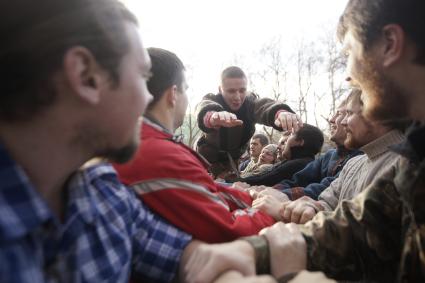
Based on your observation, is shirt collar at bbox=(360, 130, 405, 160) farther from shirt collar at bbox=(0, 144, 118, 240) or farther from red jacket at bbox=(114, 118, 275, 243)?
shirt collar at bbox=(0, 144, 118, 240)

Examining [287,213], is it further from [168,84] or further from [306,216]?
[168,84]

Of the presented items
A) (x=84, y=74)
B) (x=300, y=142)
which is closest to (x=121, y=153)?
(x=84, y=74)

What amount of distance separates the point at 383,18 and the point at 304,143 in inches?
123

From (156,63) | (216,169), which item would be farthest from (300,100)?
(156,63)

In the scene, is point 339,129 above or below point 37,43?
below

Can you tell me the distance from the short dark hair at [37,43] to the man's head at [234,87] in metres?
3.48

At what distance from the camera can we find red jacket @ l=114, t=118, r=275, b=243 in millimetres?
1767

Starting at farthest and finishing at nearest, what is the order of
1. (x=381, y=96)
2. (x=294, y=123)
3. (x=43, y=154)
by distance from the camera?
(x=294, y=123), (x=381, y=96), (x=43, y=154)

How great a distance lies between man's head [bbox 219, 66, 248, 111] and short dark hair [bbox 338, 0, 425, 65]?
9.49 ft

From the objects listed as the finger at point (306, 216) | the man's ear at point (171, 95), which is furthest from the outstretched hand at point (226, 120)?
the finger at point (306, 216)

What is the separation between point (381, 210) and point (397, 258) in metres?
0.21

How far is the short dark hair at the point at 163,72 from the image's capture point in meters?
2.35

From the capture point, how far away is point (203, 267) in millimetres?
1339

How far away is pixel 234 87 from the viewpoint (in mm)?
4668
